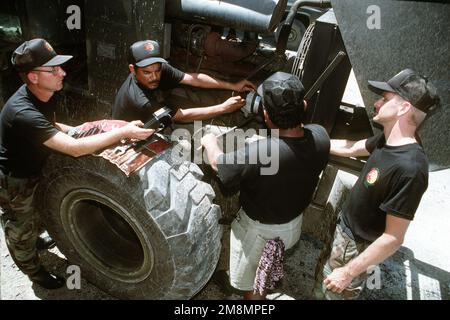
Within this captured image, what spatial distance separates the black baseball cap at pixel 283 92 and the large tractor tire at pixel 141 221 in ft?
2.84

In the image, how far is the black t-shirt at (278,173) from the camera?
7.70ft

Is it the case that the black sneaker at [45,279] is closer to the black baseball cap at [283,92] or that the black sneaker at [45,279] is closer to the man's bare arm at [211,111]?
the man's bare arm at [211,111]

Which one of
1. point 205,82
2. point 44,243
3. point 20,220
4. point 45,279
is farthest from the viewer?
point 205,82

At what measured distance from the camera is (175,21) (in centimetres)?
390

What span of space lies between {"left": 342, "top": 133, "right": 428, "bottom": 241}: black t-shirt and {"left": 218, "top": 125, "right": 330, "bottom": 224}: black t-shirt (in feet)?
1.12

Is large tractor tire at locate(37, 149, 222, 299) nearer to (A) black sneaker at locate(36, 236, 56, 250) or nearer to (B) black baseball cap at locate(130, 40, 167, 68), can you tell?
(A) black sneaker at locate(36, 236, 56, 250)

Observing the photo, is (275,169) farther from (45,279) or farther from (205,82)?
(45,279)

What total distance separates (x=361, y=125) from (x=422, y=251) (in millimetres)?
1614

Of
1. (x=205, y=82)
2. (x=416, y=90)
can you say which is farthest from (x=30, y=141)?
(x=416, y=90)

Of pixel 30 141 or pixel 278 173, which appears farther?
pixel 30 141

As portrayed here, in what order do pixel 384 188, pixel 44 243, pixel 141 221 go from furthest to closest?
pixel 44 243
pixel 141 221
pixel 384 188

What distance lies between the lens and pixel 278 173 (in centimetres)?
240

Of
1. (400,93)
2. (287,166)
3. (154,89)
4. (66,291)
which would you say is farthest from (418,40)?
(66,291)

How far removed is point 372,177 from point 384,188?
0.42 feet
